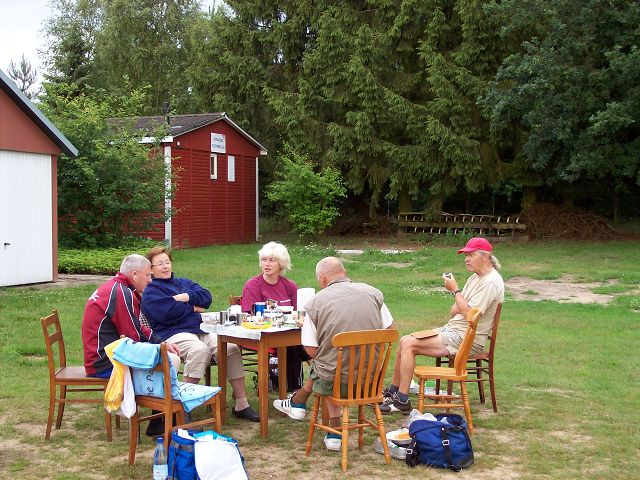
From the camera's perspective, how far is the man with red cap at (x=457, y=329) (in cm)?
678

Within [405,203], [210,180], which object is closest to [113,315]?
[210,180]

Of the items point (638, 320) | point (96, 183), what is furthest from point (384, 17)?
point (638, 320)

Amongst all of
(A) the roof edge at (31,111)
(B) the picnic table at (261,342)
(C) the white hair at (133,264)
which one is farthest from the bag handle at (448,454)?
(A) the roof edge at (31,111)

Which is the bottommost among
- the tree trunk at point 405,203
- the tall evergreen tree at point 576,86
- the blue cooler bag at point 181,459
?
the blue cooler bag at point 181,459

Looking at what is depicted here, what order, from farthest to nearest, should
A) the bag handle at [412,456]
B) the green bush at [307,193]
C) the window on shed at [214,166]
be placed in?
the window on shed at [214,166]
the green bush at [307,193]
the bag handle at [412,456]

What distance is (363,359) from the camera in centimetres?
555

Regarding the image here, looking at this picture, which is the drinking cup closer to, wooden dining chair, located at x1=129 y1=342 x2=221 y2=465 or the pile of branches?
wooden dining chair, located at x1=129 y1=342 x2=221 y2=465

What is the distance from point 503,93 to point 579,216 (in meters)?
5.31

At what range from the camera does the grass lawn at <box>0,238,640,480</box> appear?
5465 mm

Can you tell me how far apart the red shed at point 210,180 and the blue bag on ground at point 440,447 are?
1830cm

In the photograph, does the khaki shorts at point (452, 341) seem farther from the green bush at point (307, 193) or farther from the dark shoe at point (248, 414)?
the green bush at point (307, 193)

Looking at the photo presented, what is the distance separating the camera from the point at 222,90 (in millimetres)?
31406

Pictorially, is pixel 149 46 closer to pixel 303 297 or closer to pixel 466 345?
pixel 303 297

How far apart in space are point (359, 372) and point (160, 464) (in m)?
1.43
